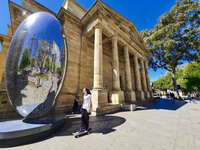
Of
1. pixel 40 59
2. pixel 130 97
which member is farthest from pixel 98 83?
pixel 130 97

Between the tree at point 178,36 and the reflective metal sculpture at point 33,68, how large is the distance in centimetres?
Result: 2034

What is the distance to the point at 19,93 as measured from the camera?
281 centimetres

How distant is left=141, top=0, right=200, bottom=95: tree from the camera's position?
1537 cm

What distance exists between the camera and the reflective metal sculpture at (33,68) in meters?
2.79

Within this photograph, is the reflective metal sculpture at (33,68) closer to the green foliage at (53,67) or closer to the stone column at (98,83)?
the green foliage at (53,67)

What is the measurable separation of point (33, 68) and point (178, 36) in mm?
24071

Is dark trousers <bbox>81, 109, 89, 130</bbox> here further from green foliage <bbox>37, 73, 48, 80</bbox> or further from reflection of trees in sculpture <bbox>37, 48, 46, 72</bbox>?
reflection of trees in sculpture <bbox>37, 48, 46, 72</bbox>

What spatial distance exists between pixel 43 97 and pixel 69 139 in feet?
5.37

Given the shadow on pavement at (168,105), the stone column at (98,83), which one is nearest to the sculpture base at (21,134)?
the stone column at (98,83)

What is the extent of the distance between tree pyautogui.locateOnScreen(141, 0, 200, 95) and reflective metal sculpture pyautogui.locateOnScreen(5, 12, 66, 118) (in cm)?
2034

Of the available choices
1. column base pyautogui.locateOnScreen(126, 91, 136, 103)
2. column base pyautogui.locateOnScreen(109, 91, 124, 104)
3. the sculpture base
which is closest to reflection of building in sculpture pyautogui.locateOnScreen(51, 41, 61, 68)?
the sculpture base

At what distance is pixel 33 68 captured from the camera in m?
2.80

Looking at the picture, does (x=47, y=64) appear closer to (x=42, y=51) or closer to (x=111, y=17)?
(x=42, y=51)

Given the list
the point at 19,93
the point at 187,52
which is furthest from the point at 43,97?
the point at 187,52
